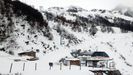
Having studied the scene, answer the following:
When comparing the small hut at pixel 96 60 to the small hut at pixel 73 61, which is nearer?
the small hut at pixel 73 61

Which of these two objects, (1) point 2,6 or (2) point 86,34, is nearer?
(1) point 2,6

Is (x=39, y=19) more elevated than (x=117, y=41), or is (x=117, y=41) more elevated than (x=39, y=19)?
(x=39, y=19)

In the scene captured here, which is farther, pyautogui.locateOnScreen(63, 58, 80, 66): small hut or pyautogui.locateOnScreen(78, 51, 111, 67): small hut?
pyautogui.locateOnScreen(78, 51, 111, 67): small hut

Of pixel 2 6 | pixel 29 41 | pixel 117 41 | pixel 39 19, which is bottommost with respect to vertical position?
pixel 117 41

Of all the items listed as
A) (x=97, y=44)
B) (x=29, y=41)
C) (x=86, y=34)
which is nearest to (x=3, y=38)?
(x=29, y=41)

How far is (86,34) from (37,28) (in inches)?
1669

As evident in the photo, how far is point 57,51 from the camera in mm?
66938

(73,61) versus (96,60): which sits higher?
(73,61)

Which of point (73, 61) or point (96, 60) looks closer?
point (73, 61)

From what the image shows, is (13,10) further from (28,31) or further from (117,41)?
(117,41)

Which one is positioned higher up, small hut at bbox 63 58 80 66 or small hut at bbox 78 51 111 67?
small hut at bbox 63 58 80 66

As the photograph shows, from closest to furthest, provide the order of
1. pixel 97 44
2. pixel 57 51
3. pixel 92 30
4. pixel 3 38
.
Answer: pixel 3 38, pixel 57 51, pixel 97 44, pixel 92 30

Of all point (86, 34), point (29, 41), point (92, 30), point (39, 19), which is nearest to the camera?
point (29, 41)

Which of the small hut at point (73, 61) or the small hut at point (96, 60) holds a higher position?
the small hut at point (73, 61)
